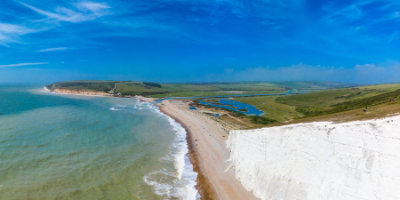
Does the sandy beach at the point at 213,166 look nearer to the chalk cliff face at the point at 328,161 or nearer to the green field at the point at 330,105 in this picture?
the chalk cliff face at the point at 328,161

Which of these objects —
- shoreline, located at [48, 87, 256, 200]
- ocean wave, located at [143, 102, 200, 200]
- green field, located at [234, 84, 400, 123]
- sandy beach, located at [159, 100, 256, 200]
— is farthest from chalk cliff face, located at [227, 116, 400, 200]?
green field, located at [234, 84, 400, 123]

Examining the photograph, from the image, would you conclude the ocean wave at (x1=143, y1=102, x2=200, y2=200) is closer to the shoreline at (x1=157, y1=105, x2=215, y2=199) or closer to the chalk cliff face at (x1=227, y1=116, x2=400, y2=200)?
the shoreline at (x1=157, y1=105, x2=215, y2=199)

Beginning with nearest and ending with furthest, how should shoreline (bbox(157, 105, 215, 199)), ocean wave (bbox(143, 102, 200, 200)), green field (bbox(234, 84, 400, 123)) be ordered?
shoreline (bbox(157, 105, 215, 199)) → ocean wave (bbox(143, 102, 200, 200)) → green field (bbox(234, 84, 400, 123))

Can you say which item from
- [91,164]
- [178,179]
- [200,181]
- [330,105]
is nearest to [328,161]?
[200,181]

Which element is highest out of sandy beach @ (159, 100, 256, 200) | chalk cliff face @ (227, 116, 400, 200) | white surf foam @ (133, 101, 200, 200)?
chalk cliff face @ (227, 116, 400, 200)

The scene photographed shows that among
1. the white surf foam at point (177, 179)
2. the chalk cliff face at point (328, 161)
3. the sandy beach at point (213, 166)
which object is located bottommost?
the white surf foam at point (177, 179)

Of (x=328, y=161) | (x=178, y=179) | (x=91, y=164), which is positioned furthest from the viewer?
(x=91, y=164)

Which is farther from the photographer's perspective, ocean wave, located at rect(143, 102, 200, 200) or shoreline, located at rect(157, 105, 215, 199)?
ocean wave, located at rect(143, 102, 200, 200)

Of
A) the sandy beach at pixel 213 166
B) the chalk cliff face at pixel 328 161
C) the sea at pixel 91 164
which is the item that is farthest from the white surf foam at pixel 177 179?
the chalk cliff face at pixel 328 161

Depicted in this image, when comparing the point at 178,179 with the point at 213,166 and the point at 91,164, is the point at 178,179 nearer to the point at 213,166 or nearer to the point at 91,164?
the point at 213,166
